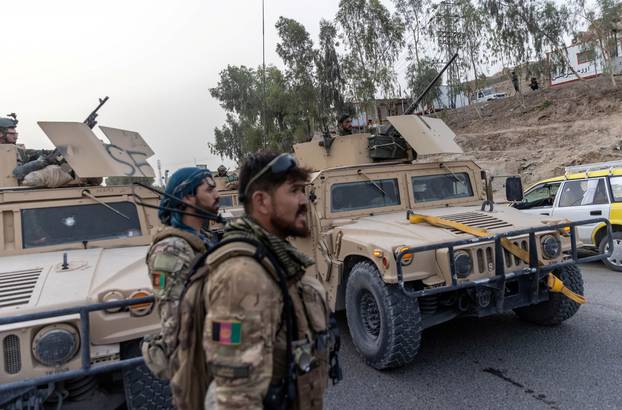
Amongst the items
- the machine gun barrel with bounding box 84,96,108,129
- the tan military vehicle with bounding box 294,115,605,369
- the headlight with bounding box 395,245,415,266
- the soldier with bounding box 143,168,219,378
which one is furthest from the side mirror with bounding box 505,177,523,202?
the machine gun barrel with bounding box 84,96,108,129

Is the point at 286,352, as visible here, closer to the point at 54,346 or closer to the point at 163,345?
the point at 163,345

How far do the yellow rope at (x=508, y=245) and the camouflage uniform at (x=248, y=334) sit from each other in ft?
8.53

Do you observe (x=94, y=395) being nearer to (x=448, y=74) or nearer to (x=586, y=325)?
(x=586, y=325)

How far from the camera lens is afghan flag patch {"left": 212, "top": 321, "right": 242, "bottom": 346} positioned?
1.12m

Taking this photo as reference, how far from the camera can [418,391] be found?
3197 millimetres

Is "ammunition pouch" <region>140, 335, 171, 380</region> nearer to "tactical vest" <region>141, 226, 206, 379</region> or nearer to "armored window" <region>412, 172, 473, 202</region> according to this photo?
"tactical vest" <region>141, 226, 206, 379</region>

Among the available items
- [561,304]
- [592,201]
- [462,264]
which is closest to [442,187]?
[561,304]

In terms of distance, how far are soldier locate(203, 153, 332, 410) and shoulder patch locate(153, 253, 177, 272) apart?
52cm

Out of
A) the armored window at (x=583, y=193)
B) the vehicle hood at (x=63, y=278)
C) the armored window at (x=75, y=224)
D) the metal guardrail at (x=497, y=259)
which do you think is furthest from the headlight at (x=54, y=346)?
the armored window at (x=583, y=193)

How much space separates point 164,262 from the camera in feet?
5.79

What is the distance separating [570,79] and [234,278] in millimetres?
31104

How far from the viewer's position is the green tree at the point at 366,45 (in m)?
21.9

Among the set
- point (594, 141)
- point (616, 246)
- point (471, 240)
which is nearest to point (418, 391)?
point (471, 240)

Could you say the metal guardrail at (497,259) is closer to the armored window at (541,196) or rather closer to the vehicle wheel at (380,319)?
the vehicle wheel at (380,319)
